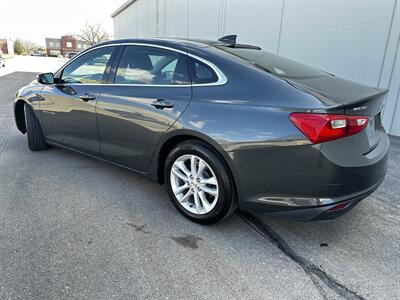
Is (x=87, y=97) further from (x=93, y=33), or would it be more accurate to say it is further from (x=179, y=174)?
(x=93, y=33)

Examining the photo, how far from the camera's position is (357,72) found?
6.16 m

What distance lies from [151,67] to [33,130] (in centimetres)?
237

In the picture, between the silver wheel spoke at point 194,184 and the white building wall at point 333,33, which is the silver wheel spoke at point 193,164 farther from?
the white building wall at point 333,33

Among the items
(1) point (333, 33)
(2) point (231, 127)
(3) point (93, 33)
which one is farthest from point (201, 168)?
(3) point (93, 33)

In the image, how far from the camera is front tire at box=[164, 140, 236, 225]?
8.43 feet

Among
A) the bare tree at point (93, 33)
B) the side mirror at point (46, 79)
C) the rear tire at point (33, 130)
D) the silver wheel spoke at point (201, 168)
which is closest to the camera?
the silver wheel spoke at point (201, 168)

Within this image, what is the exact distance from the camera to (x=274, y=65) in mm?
2805

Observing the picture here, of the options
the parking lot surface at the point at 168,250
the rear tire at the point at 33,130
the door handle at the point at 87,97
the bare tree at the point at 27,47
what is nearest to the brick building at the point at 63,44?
the bare tree at the point at 27,47

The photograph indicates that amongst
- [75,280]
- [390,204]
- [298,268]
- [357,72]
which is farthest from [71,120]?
[357,72]

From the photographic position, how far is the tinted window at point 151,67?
2.88 metres

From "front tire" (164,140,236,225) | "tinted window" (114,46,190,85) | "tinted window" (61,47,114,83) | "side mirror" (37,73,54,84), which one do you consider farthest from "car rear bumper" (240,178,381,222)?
"side mirror" (37,73,54,84)

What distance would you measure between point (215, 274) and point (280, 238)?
0.74 meters

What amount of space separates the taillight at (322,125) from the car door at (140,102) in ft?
3.24

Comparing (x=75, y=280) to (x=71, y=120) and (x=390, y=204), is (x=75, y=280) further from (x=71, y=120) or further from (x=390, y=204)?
(x=390, y=204)
